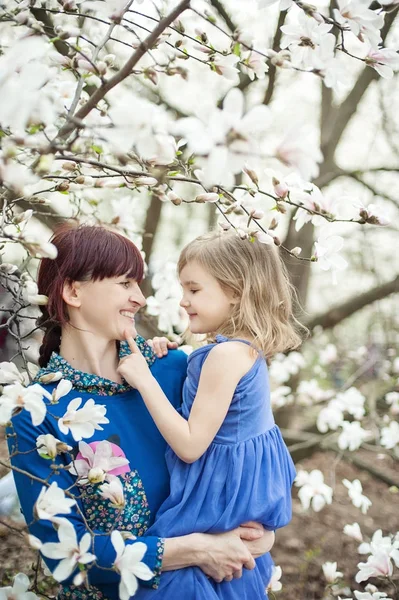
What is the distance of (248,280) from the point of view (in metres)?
1.68

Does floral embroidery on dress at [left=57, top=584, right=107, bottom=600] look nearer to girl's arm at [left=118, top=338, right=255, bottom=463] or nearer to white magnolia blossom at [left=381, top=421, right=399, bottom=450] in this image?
girl's arm at [left=118, top=338, right=255, bottom=463]

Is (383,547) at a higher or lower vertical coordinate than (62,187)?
lower

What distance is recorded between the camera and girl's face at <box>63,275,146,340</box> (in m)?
1.65

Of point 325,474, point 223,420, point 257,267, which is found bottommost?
point 325,474

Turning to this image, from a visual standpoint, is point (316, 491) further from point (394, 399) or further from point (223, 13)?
point (223, 13)

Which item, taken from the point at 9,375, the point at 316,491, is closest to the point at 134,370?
the point at 9,375

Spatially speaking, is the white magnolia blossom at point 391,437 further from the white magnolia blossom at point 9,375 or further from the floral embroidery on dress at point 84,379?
the white magnolia blossom at point 9,375

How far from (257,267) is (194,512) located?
0.69m

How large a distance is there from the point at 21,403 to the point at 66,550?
30 centimetres

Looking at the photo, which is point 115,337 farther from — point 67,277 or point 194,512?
point 194,512

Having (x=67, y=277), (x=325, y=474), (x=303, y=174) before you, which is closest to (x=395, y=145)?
(x=325, y=474)

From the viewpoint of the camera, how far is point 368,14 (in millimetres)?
1096

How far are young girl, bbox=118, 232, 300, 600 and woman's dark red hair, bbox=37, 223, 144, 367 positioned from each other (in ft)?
0.58

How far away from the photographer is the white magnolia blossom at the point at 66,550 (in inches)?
44.9
